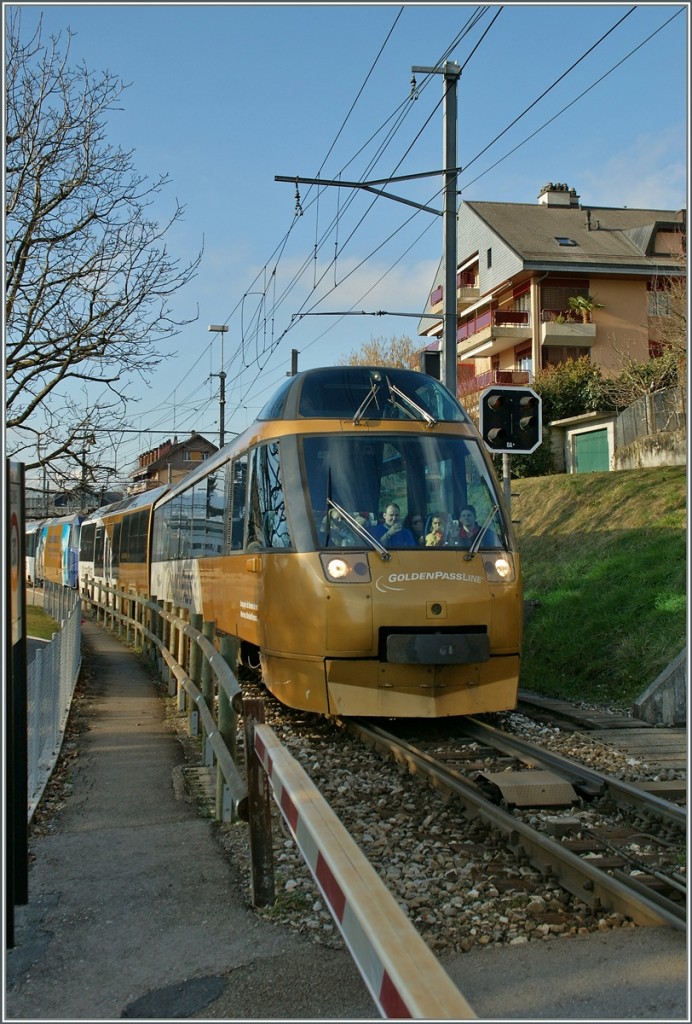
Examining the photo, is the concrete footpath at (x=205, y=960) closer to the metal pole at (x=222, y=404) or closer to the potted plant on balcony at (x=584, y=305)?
the metal pole at (x=222, y=404)

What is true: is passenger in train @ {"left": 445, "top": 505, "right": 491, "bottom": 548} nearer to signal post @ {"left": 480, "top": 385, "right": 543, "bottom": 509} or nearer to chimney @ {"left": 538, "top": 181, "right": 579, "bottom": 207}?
signal post @ {"left": 480, "top": 385, "right": 543, "bottom": 509}

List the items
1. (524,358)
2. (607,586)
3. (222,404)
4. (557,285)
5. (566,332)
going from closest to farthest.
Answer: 1. (607,586)
2. (222,404)
3. (566,332)
4. (557,285)
5. (524,358)

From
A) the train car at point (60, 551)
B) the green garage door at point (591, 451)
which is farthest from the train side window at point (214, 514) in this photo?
the train car at point (60, 551)

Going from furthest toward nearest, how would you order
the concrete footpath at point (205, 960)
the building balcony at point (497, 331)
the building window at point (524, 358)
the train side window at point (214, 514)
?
the building window at point (524, 358), the building balcony at point (497, 331), the train side window at point (214, 514), the concrete footpath at point (205, 960)

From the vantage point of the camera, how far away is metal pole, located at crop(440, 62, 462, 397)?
47.2 feet

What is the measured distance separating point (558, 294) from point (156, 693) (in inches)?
1469

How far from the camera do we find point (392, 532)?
28.4 ft

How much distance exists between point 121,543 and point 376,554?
21.6 m

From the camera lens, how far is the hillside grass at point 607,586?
1131 centimetres

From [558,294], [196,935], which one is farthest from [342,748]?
[558,294]

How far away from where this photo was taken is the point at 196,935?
4.72m

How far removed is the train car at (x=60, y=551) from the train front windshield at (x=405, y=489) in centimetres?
3175

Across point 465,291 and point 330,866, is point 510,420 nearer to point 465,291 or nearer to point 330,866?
point 330,866

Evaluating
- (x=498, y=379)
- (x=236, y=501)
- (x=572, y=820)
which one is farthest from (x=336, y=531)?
(x=498, y=379)
